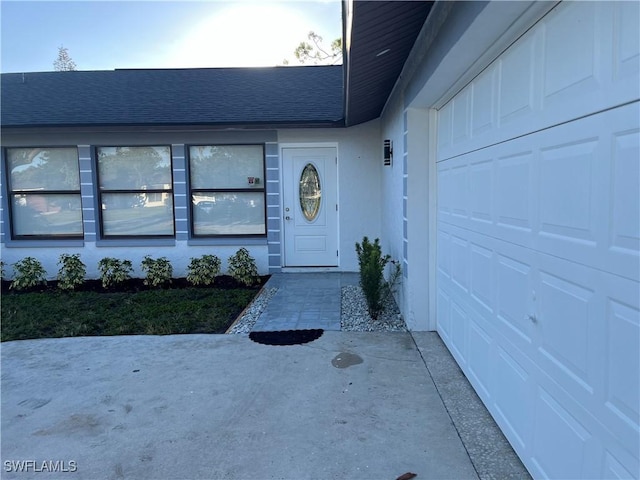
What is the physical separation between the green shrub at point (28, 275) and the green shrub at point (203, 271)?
2.66 m

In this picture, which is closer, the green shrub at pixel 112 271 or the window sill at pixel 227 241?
the green shrub at pixel 112 271

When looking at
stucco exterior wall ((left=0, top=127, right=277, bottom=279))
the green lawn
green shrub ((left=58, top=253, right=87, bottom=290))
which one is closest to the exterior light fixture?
stucco exterior wall ((left=0, top=127, right=277, bottom=279))

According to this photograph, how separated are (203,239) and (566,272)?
6826mm

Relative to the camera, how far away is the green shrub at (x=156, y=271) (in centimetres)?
734

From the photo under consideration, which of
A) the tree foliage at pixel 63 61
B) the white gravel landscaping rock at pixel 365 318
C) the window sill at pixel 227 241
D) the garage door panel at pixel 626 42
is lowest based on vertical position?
the white gravel landscaping rock at pixel 365 318

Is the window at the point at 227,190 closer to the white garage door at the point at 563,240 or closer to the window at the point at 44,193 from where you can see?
the window at the point at 44,193

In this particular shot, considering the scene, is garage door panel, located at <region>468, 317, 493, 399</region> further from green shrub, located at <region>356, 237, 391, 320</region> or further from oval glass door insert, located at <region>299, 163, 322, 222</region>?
oval glass door insert, located at <region>299, 163, 322, 222</region>

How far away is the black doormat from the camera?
4.46 meters

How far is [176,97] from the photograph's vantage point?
26.9ft

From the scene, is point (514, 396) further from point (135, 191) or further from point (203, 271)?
point (135, 191)

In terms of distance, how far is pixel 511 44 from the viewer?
95.4 inches

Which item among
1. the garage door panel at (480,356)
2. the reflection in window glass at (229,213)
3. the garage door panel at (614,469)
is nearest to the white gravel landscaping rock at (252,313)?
the reflection in window glass at (229,213)

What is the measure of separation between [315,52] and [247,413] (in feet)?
99.7

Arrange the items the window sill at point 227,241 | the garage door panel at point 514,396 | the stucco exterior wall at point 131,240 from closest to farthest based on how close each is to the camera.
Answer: the garage door panel at point 514,396 < the stucco exterior wall at point 131,240 < the window sill at point 227,241
